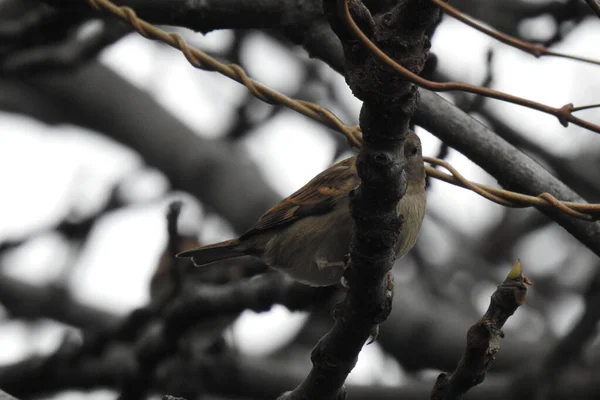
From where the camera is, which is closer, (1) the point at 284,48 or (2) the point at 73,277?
(2) the point at 73,277

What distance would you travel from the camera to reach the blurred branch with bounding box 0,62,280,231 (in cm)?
832

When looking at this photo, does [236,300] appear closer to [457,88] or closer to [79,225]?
[79,225]

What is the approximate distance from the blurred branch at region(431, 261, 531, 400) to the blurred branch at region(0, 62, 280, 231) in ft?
18.4

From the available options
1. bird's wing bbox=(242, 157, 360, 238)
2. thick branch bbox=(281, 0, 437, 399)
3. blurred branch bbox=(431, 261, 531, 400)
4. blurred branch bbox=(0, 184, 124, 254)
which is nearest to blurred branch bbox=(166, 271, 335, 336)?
bird's wing bbox=(242, 157, 360, 238)

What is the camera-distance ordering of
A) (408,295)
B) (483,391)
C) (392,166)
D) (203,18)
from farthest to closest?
(408,295) → (483,391) → (203,18) → (392,166)

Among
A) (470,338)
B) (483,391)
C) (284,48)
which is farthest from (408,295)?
(470,338)

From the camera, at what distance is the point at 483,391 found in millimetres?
6203

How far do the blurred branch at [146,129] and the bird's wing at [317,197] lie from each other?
11.1 ft

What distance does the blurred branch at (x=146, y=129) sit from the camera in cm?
832

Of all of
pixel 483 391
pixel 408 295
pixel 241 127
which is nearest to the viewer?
pixel 483 391

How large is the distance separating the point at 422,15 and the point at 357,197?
0.57m

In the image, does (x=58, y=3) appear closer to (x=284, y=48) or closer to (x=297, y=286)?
(x=297, y=286)

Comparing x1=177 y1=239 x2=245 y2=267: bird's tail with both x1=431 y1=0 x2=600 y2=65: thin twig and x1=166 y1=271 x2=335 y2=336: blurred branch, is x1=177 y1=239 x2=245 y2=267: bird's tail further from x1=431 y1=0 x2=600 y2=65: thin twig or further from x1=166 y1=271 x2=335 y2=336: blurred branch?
x1=431 y1=0 x2=600 y2=65: thin twig

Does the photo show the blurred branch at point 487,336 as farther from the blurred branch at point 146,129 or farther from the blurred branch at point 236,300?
the blurred branch at point 146,129
